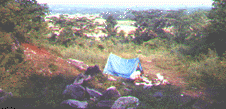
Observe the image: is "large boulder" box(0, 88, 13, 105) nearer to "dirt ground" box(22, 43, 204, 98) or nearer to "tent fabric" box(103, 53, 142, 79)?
"dirt ground" box(22, 43, 204, 98)

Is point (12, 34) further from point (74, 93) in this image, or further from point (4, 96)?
point (74, 93)

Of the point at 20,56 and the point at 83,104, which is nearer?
the point at 83,104

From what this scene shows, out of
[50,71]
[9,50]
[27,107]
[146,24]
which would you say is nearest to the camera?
[27,107]

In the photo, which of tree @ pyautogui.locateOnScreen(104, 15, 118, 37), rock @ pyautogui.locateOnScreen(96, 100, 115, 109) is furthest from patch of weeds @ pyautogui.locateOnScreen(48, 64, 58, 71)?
tree @ pyautogui.locateOnScreen(104, 15, 118, 37)

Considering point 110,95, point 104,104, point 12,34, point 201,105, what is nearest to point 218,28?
point 201,105

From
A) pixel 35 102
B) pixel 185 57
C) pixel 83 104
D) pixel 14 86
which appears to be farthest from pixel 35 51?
pixel 185 57

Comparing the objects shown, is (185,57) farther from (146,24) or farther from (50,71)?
(146,24)

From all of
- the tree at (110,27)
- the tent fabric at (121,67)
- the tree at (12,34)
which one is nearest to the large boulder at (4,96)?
the tree at (12,34)

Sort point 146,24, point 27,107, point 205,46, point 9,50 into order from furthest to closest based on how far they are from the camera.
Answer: point 146,24 < point 205,46 < point 9,50 < point 27,107

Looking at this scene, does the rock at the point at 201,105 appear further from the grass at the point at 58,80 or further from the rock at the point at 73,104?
the rock at the point at 73,104
